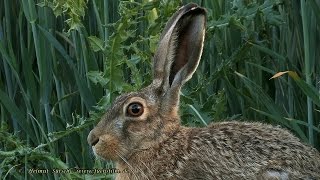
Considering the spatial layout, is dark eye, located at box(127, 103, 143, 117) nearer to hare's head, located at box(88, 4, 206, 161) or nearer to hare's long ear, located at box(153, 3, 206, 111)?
hare's head, located at box(88, 4, 206, 161)

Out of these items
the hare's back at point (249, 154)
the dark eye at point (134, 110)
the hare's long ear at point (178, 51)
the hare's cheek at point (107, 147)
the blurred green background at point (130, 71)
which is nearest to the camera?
the hare's back at point (249, 154)

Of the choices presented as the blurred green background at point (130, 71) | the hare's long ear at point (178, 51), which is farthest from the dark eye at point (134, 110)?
the blurred green background at point (130, 71)

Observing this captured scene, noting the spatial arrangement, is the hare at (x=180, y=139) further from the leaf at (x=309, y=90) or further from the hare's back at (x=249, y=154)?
the leaf at (x=309, y=90)

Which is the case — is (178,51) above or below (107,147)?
above

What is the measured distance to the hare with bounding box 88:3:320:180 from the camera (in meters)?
7.41

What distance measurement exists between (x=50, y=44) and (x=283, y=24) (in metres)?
1.58

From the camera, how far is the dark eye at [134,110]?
24.9 ft

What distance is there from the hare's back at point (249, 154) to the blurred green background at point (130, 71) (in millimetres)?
439

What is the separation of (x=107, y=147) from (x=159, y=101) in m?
0.43

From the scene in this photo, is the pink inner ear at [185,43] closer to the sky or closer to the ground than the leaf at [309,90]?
closer to the sky

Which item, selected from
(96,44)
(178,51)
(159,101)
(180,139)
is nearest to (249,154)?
(180,139)

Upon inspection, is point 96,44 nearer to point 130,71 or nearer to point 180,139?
point 130,71

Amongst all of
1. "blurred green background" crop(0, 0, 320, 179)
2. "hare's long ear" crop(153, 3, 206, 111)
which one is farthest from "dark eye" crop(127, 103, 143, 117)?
"blurred green background" crop(0, 0, 320, 179)

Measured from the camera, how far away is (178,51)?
7785 millimetres
